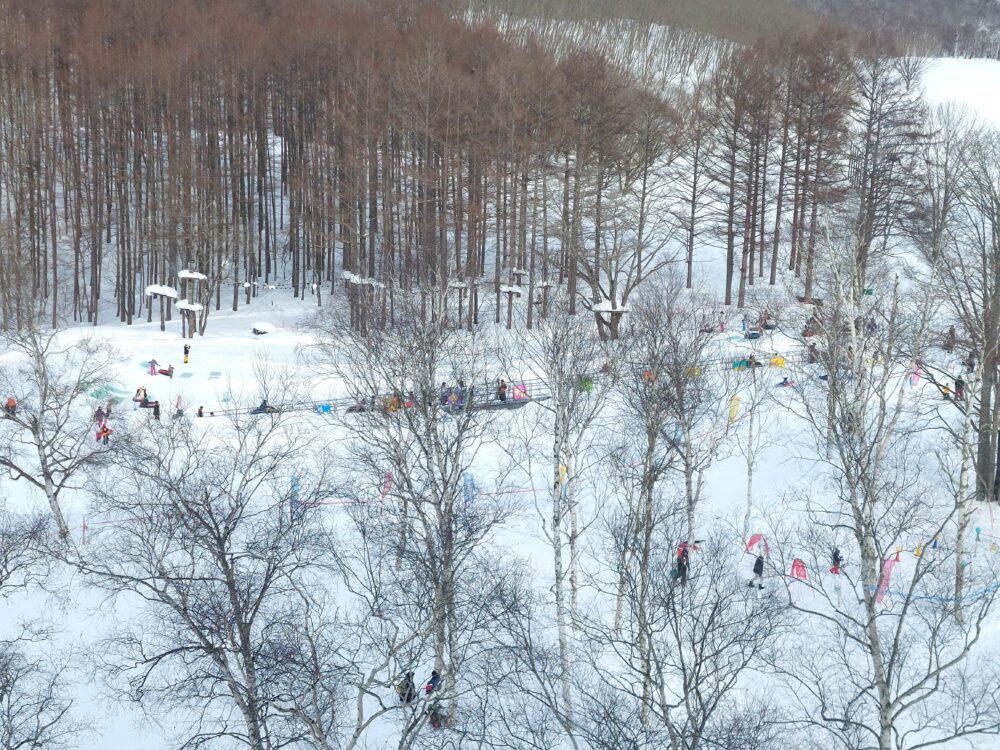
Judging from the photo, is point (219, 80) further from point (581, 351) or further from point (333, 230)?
point (581, 351)

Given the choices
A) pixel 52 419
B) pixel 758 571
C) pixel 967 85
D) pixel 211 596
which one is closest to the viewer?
pixel 211 596

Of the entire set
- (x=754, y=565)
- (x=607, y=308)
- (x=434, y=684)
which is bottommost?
(x=754, y=565)

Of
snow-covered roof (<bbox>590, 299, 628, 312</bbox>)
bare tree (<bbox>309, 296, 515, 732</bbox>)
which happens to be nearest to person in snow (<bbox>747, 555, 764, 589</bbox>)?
bare tree (<bbox>309, 296, 515, 732</bbox>)

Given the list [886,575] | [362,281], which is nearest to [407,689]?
[886,575]

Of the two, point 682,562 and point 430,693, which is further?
point 682,562

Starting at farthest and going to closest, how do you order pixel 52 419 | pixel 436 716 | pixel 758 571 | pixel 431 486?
pixel 52 419
pixel 758 571
pixel 431 486
pixel 436 716

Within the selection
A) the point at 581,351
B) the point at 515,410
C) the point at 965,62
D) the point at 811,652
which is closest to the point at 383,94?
the point at 515,410

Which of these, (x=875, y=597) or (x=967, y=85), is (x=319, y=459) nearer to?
(x=875, y=597)

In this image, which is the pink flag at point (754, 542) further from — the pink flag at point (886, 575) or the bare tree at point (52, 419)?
the bare tree at point (52, 419)

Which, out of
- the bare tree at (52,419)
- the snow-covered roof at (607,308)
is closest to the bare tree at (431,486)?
the bare tree at (52,419)
